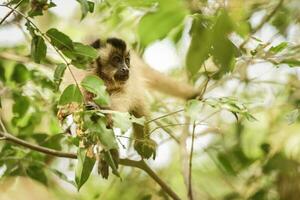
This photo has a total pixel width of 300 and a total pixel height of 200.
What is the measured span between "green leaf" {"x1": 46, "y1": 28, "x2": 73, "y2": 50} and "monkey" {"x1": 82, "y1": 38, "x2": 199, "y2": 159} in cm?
74

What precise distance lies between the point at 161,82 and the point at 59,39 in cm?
119

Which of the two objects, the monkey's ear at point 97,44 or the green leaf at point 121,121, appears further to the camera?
the monkey's ear at point 97,44

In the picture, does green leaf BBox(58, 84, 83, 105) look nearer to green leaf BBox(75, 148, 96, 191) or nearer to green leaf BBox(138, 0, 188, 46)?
green leaf BBox(75, 148, 96, 191)

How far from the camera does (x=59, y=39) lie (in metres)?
1.00

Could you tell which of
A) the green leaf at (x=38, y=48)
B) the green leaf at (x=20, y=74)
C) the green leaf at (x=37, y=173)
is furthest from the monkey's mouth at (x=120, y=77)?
the green leaf at (x=38, y=48)

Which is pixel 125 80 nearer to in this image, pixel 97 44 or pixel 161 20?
pixel 97 44

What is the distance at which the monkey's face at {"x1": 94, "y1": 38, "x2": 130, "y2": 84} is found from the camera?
188 cm

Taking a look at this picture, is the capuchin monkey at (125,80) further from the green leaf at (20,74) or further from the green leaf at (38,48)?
the green leaf at (38,48)

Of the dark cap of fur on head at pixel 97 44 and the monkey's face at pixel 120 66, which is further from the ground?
the dark cap of fur on head at pixel 97 44

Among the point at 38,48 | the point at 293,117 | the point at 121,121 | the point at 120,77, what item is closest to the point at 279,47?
the point at 293,117

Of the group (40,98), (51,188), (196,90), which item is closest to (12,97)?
(40,98)

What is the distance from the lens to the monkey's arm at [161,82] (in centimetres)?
206

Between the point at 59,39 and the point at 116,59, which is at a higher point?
the point at 59,39

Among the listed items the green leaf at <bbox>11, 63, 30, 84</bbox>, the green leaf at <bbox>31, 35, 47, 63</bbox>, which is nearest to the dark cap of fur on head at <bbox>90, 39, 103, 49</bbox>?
the green leaf at <bbox>11, 63, 30, 84</bbox>
